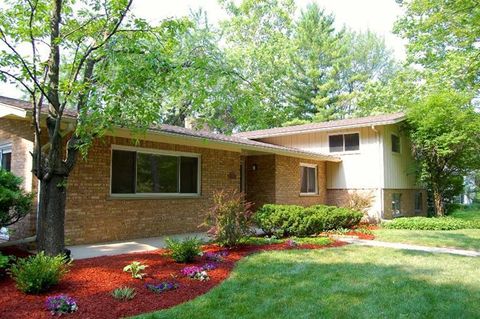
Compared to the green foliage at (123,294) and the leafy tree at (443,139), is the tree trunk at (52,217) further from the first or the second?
the leafy tree at (443,139)

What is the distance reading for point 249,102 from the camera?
25.5 feet

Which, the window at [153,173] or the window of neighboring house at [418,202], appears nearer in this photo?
the window at [153,173]

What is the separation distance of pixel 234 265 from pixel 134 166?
14.2 feet

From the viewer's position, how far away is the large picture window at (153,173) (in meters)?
9.62

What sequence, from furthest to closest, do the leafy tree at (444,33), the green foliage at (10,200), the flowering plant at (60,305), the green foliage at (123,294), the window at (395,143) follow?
the window at (395,143) < the leafy tree at (444,33) < the green foliage at (10,200) < the green foliage at (123,294) < the flowering plant at (60,305)

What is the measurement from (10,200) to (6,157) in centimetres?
359

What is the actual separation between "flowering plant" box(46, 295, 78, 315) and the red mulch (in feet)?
0.22

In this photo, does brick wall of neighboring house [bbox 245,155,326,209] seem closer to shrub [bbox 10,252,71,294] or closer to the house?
the house

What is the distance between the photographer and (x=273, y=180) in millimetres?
14609

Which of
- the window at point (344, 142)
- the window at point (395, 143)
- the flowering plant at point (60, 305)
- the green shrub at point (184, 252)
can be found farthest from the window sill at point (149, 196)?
the window at point (395, 143)

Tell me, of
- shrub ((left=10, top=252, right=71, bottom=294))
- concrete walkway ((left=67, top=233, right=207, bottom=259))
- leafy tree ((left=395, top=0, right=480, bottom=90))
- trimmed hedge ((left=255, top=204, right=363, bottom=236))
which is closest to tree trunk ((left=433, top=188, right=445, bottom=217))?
leafy tree ((left=395, top=0, right=480, bottom=90))

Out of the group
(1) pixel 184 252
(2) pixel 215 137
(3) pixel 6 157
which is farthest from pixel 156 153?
(1) pixel 184 252

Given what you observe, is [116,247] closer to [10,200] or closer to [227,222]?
[10,200]

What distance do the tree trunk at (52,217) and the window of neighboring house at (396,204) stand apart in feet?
47.0
